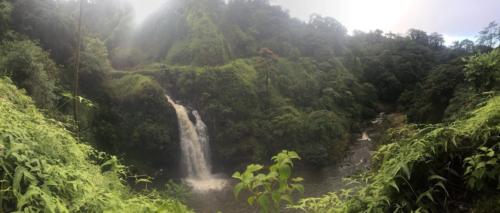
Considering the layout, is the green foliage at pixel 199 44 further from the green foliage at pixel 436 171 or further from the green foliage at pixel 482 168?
the green foliage at pixel 482 168

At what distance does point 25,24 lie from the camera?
2086 centimetres

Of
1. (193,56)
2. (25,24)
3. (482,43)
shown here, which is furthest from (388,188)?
(482,43)

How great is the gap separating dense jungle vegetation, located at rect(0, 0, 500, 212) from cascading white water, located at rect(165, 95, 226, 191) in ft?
2.25

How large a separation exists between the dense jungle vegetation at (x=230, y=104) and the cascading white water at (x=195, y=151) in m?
0.69

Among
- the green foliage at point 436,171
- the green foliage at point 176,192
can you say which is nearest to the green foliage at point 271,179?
the green foliage at point 436,171

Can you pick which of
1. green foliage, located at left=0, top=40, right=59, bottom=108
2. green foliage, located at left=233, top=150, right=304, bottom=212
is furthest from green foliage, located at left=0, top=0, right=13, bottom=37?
green foliage, located at left=233, top=150, right=304, bottom=212

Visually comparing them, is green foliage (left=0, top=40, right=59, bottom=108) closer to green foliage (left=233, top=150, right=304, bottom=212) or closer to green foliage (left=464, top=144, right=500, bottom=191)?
green foliage (left=233, top=150, right=304, bottom=212)

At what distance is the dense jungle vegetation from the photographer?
2.90 metres

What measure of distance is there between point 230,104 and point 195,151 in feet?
21.2

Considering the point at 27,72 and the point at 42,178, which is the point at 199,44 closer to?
the point at 27,72

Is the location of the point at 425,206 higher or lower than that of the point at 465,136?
lower

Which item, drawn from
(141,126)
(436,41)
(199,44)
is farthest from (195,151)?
(436,41)

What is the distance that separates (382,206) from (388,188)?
0.46ft

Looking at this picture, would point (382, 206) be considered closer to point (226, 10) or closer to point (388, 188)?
point (388, 188)
